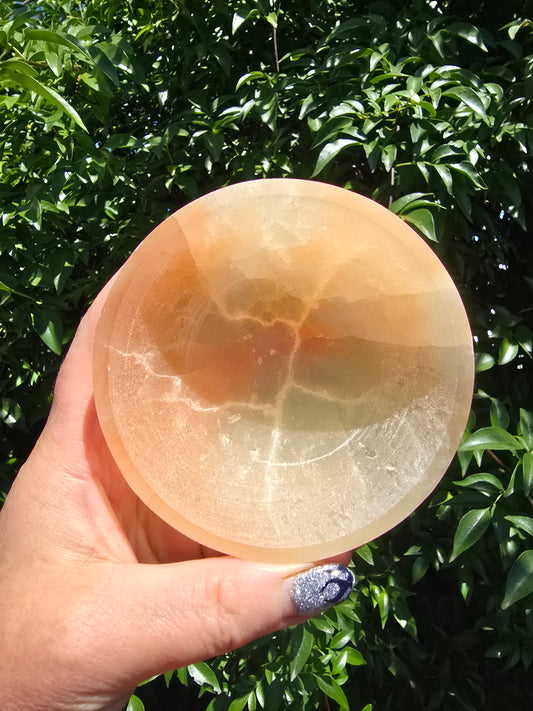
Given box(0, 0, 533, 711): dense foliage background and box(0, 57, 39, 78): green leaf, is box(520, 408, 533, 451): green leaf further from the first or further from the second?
box(0, 57, 39, 78): green leaf

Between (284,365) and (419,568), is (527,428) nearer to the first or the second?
(419,568)

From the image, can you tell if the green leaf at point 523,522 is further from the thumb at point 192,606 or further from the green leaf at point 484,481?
the thumb at point 192,606

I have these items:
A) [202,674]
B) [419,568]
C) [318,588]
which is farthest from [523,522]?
[202,674]

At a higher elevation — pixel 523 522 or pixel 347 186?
pixel 347 186

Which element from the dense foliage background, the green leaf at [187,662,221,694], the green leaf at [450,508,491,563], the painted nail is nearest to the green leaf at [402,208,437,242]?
the dense foliage background

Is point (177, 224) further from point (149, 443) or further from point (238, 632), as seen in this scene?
point (238, 632)

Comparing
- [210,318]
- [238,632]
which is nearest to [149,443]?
[210,318]
